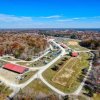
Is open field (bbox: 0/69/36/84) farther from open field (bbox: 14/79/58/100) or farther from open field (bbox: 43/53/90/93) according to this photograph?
open field (bbox: 43/53/90/93)

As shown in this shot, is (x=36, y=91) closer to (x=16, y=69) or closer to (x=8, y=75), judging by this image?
(x=8, y=75)

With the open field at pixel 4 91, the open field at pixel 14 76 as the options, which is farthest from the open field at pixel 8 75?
the open field at pixel 4 91

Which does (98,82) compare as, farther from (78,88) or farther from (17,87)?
(17,87)

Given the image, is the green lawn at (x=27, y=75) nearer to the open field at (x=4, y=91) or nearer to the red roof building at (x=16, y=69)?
the red roof building at (x=16, y=69)

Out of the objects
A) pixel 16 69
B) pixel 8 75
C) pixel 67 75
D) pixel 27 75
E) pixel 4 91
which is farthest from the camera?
pixel 16 69

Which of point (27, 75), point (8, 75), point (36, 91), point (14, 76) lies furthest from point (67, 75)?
point (8, 75)

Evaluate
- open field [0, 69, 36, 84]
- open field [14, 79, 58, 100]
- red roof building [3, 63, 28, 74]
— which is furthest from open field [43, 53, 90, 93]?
red roof building [3, 63, 28, 74]
